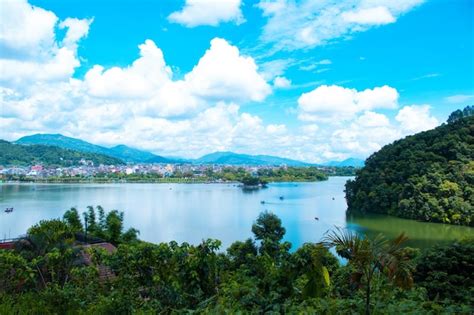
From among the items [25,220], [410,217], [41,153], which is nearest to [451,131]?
[410,217]

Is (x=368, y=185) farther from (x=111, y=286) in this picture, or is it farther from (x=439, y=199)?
(x=111, y=286)

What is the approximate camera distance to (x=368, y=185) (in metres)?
28.5

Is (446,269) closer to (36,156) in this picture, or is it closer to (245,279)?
(245,279)

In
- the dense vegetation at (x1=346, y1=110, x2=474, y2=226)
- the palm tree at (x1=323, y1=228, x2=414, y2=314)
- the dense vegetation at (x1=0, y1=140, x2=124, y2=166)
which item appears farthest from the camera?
the dense vegetation at (x1=0, y1=140, x2=124, y2=166)

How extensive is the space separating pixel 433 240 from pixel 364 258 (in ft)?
57.0

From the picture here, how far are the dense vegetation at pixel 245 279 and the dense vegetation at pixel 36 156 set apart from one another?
3617 inches

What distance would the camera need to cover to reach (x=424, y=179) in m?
23.6

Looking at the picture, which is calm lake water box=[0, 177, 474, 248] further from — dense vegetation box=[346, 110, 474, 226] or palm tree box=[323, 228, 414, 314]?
palm tree box=[323, 228, 414, 314]

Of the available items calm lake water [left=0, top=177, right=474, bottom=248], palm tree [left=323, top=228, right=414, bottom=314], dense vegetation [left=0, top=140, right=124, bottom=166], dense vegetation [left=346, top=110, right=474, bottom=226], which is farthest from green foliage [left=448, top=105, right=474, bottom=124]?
dense vegetation [left=0, top=140, right=124, bottom=166]

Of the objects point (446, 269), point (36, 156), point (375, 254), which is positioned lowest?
point (446, 269)

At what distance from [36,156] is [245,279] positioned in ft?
333

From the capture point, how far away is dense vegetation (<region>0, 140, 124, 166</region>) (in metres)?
86.9

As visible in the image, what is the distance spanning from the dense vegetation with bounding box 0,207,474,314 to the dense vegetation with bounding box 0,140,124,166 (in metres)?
91.9

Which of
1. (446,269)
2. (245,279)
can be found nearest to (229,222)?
(446,269)
